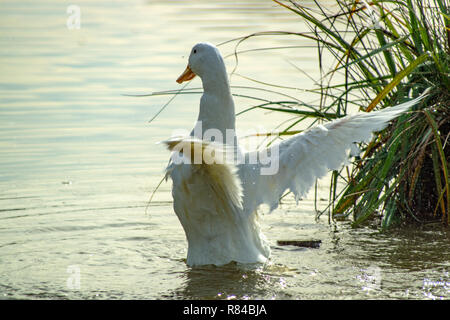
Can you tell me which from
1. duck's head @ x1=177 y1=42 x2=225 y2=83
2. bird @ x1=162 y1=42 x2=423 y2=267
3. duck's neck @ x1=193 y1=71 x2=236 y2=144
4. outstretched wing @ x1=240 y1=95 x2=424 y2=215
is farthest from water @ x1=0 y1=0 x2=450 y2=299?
duck's head @ x1=177 y1=42 x2=225 y2=83

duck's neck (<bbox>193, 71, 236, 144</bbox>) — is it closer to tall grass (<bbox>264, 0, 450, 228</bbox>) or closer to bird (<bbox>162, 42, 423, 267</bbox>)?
bird (<bbox>162, 42, 423, 267</bbox>)

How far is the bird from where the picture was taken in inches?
188

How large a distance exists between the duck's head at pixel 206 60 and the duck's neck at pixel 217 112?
0.17ft

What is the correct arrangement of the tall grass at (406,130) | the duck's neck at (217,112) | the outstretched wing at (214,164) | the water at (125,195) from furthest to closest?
the tall grass at (406,130) → the duck's neck at (217,112) → the water at (125,195) → the outstretched wing at (214,164)

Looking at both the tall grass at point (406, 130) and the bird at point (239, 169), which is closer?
the bird at point (239, 169)

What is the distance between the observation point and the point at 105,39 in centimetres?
1226

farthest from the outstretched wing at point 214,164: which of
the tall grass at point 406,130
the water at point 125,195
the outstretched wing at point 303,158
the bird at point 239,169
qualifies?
the tall grass at point 406,130

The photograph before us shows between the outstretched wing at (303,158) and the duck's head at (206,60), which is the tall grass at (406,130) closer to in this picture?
the outstretched wing at (303,158)

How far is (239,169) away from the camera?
4801 mm

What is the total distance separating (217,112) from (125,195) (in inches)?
85.5

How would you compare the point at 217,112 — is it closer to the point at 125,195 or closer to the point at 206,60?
the point at 206,60

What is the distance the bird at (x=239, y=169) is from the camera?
478 centimetres

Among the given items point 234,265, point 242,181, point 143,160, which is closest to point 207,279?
point 234,265

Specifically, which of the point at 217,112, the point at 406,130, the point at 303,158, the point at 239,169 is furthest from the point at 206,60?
the point at 406,130
